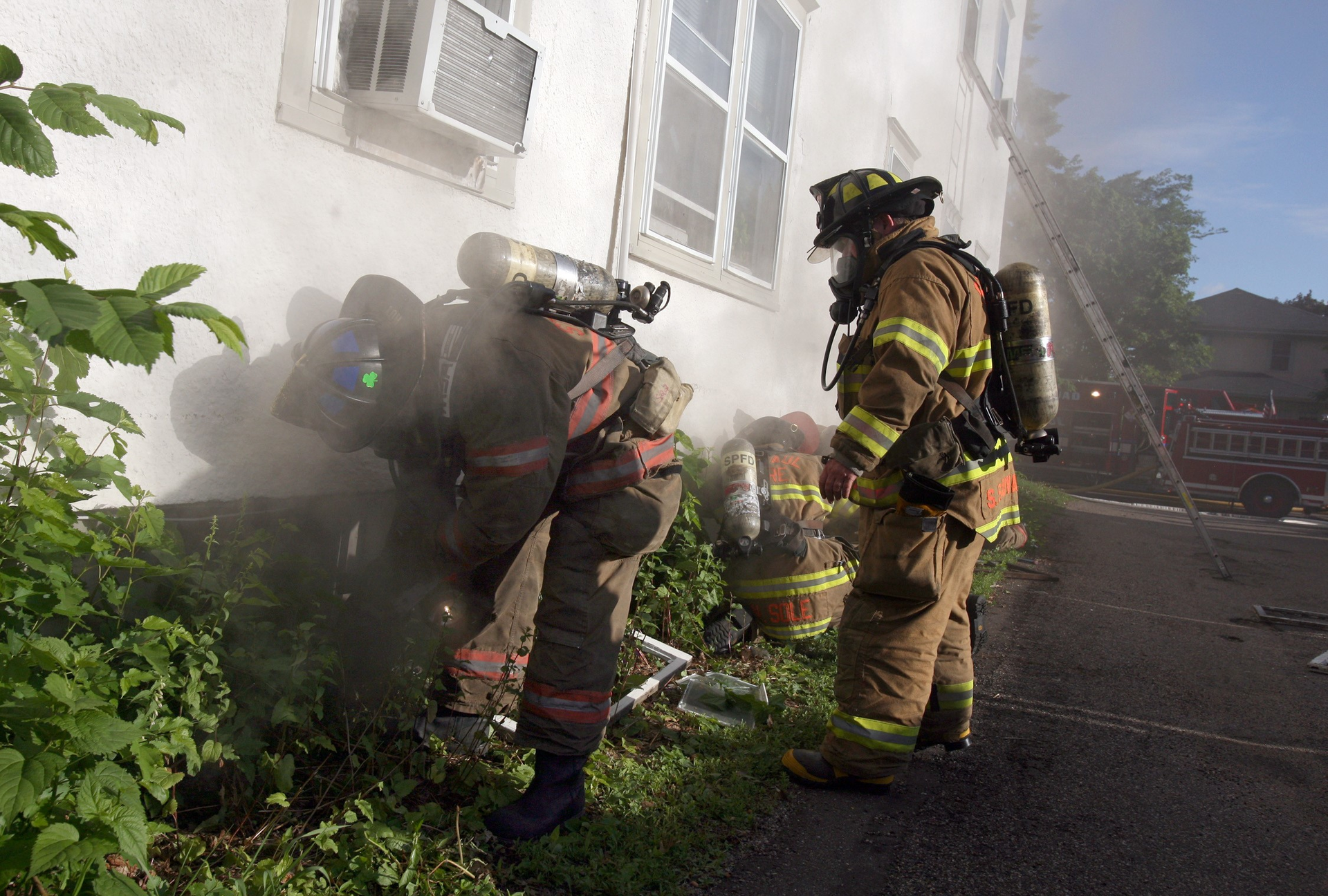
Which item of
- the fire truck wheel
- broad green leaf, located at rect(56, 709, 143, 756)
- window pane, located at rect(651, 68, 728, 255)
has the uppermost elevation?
window pane, located at rect(651, 68, 728, 255)

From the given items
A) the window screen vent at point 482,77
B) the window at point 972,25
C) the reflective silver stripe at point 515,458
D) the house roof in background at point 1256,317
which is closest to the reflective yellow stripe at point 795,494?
the window screen vent at point 482,77

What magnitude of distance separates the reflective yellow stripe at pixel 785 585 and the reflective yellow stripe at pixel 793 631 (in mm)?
165

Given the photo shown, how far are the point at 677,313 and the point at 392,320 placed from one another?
2.64 meters

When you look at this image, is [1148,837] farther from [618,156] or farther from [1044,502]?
[1044,502]

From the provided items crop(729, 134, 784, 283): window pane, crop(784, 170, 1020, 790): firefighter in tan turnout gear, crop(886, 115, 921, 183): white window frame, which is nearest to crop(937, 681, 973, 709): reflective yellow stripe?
crop(784, 170, 1020, 790): firefighter in tan turnout gear

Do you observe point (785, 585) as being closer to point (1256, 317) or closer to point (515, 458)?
point (515, 458)

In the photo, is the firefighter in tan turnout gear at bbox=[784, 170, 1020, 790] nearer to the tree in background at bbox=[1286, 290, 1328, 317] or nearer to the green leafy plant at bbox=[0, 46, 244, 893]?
the green leafy plant at bbox=[0, 46, 244, 893]

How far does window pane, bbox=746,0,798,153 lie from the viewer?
6.01m

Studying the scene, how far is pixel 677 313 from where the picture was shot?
16.5ft

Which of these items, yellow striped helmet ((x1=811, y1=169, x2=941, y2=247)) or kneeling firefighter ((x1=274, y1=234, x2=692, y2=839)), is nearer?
kneeling firefighter ((x1=274, y1=234, x2=692, y2=839))

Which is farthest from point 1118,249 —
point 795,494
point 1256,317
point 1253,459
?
point 795,494

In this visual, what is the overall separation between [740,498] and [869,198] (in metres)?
1.68

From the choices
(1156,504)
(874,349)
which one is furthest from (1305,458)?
(874,349)

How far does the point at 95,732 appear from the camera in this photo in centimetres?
150
